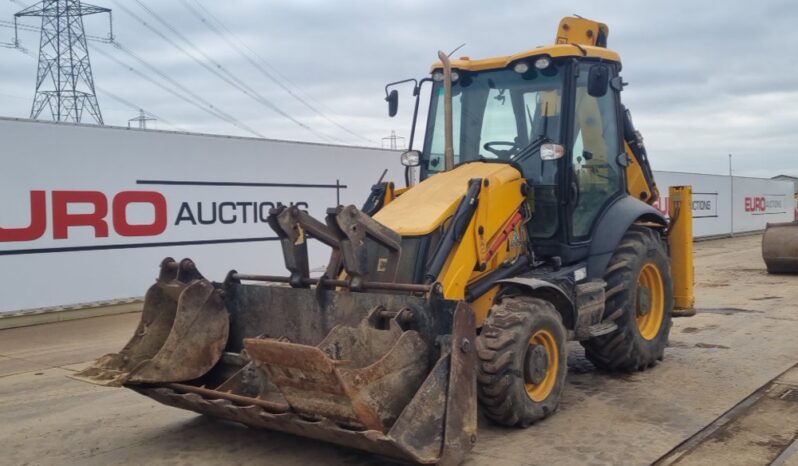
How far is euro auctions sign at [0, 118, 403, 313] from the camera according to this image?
35.2ft

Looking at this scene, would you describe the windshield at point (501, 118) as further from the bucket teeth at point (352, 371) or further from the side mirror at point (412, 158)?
the bucket teeth at point (352, 371)

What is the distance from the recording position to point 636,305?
7.18 meters

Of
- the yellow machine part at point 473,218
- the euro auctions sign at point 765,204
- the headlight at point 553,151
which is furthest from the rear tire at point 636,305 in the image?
the euro auctions sign at point 765,204

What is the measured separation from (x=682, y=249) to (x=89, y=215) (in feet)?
26.8

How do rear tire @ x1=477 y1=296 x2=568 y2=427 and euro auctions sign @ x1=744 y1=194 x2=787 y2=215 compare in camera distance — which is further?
euro auctions sign @ x1=744 y1=194 x2=787 y2=215

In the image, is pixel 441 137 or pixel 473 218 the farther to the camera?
pixel 441 137

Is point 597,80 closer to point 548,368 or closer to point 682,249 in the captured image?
point 548,368

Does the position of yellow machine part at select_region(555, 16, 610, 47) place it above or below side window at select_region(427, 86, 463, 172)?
above

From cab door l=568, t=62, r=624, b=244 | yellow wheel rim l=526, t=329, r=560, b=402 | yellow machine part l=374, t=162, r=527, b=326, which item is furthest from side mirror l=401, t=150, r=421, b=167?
yellow wheel rim l=526, t=329, r=560, b=402

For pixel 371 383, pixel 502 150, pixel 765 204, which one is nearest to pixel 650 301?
pixel 502 150

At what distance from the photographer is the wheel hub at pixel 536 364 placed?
541cm

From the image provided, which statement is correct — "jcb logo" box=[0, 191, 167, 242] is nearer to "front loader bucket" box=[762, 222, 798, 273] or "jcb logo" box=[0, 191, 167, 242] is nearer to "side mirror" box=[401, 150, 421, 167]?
"side mirror" box=[401, 150, 421, 167]

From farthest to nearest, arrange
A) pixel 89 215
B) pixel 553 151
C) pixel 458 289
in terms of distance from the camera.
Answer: pixel 89 215 < pixel 553 151 < pixel 458 289

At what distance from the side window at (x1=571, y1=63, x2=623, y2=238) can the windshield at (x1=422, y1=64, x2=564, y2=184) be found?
254mm
